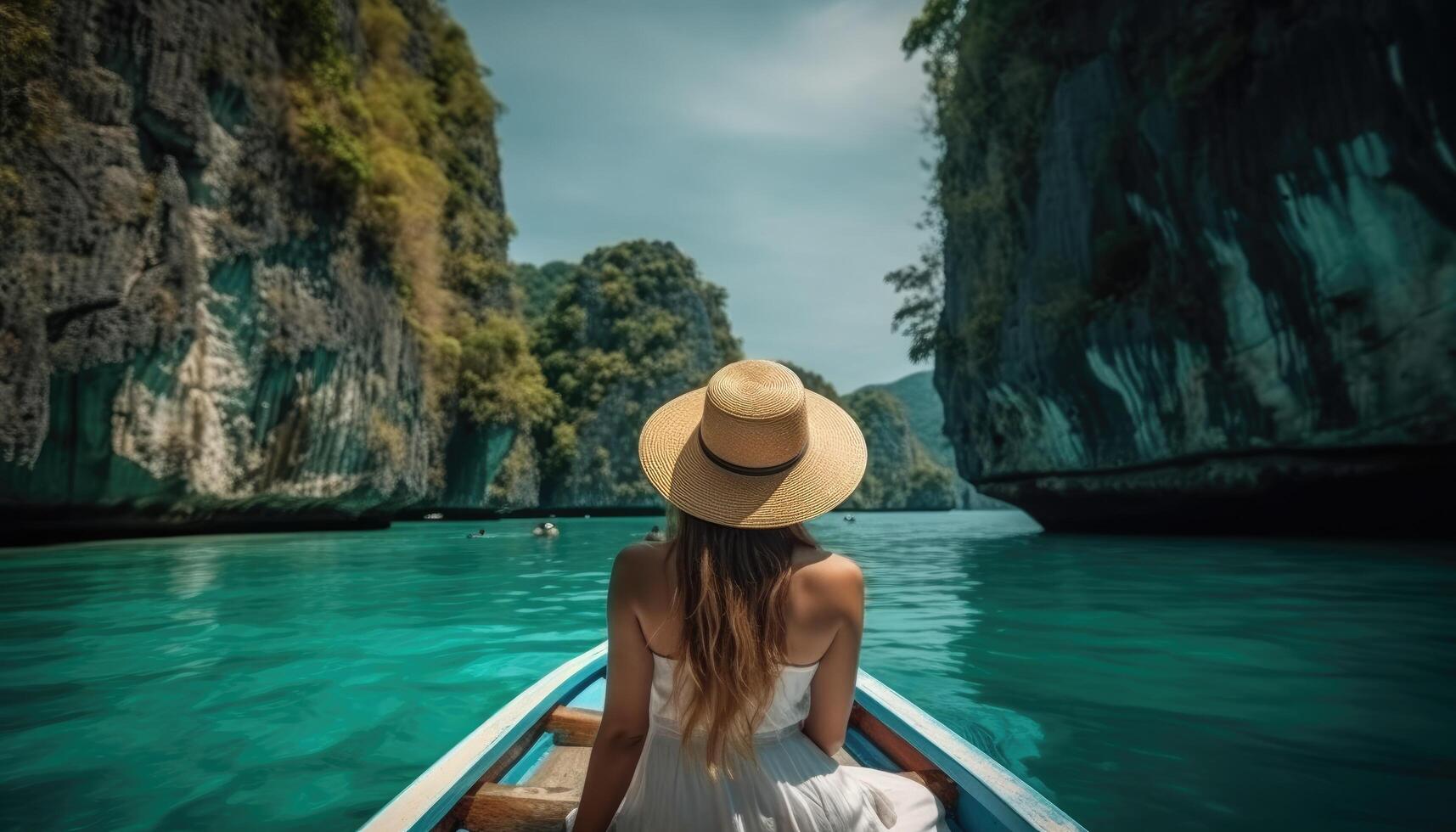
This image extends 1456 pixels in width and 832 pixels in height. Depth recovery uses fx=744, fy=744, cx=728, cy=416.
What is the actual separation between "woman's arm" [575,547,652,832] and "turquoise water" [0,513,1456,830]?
1.66m

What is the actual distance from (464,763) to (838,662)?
120 centimetres

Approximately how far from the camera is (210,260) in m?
15.9

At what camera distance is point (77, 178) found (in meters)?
12.9

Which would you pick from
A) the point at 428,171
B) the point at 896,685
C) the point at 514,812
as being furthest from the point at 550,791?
the point at 428,171

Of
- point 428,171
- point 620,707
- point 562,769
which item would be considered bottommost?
point 562,769

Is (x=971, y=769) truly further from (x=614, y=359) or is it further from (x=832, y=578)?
(x=614, y=359)

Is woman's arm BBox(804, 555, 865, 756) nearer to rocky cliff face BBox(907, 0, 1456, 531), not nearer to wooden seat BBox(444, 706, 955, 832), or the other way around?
wooden seat BBox(444, 706, 955, 832)

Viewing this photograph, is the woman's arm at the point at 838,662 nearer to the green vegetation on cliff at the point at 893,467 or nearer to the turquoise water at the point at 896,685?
the turquoise water at the point at 896,685

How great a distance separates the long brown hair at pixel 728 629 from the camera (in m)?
1.47

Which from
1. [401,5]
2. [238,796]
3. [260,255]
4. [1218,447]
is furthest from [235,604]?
[401,5]

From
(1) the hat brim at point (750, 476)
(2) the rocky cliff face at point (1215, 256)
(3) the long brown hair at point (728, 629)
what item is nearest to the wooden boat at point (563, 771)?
(3) the long brown hair at point (728, 629)

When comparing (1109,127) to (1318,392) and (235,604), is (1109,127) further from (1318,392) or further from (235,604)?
(235,604)

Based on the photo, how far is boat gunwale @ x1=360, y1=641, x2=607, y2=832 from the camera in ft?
5.87

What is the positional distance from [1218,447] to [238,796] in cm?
1691
